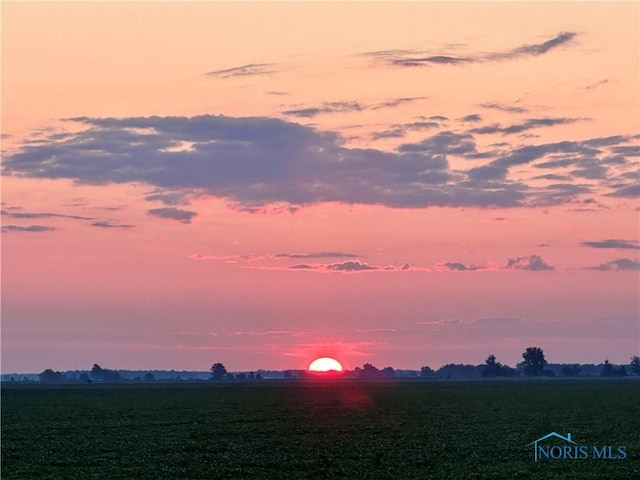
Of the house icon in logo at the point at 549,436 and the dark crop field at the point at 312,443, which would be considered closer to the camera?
the dark crop field at the point at 312,443

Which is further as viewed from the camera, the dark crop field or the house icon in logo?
the house icon in logo

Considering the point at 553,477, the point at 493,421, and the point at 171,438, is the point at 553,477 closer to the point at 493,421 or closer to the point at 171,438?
the point at 171,438

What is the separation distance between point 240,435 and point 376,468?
704 inches

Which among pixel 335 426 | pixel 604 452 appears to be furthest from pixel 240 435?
pixel 604 452

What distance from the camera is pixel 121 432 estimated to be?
202ft

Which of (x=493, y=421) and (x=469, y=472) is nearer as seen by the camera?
(x=469, y=472)

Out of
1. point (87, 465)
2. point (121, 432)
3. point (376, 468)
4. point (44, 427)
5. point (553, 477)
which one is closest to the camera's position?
point (553, 477)

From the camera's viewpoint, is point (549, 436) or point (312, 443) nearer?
point (312, 443)

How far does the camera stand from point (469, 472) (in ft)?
129

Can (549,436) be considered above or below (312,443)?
above

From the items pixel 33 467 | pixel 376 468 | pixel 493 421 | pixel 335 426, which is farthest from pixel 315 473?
pixel 493 421

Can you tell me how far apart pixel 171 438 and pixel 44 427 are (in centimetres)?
1552

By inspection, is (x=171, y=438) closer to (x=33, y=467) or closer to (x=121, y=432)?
(x=121, y=432)

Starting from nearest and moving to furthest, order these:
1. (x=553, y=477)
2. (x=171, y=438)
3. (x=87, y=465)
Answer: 1. (x=553, y=477)
2. (x=87, y=465)
3. (x=171, y=438)
